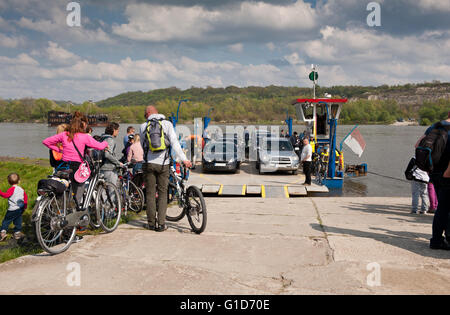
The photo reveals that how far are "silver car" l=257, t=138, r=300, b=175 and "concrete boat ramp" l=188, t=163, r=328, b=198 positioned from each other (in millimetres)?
363

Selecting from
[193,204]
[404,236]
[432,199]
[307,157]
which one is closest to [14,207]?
[193,204]

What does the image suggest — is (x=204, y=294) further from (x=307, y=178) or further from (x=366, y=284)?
(x=307, y=178)

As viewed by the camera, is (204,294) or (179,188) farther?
(179,188)

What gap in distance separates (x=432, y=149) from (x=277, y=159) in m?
11.9

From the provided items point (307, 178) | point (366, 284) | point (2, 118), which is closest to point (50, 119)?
point (2, 118)

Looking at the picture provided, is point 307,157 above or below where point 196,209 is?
above

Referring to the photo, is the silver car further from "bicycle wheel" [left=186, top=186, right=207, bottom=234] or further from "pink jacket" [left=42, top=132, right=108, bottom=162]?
"pink jacket" [left=42, top=132, right=108, bottom=162]

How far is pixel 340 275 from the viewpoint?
4.14m

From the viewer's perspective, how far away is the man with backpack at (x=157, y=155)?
588 cm

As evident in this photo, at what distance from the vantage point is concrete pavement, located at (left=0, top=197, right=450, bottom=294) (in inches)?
148

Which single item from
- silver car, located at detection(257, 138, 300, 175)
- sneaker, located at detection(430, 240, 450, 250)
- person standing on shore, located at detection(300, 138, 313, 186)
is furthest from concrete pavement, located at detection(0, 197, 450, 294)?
silver car, located at detection(257, 138, 300, 175)

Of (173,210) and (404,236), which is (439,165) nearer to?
(404,236)

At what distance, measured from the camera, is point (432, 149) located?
5.25 metres

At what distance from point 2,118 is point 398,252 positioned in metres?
218
